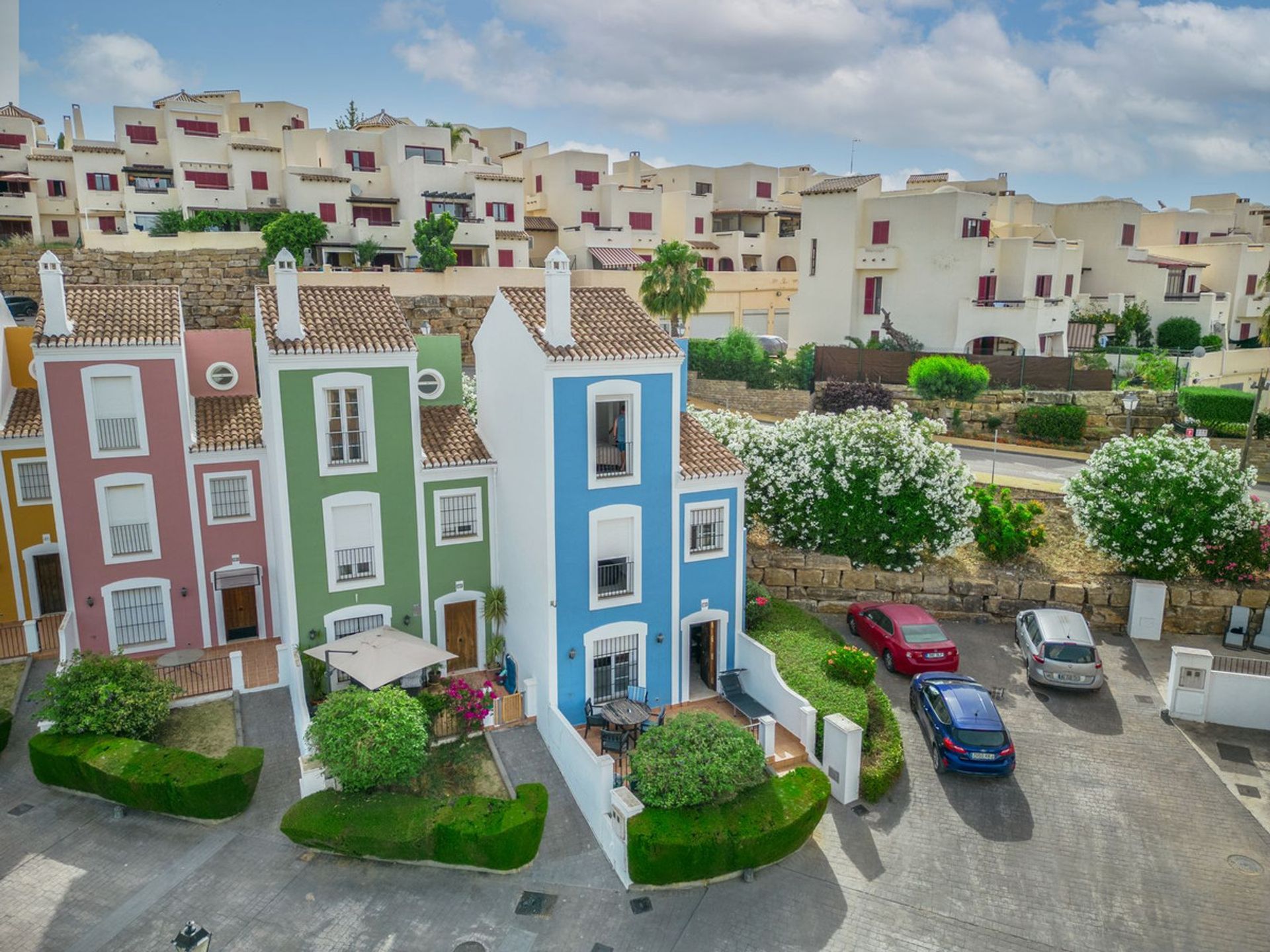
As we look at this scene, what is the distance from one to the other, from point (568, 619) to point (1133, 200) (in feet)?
195

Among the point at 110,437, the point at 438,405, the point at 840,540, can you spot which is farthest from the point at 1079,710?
the point at 110,437

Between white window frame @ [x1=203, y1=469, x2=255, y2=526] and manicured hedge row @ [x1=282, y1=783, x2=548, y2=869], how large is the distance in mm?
9757

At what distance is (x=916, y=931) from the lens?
16000 mm

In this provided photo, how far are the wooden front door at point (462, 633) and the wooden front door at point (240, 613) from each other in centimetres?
599

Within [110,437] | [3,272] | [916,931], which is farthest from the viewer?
[3,272]

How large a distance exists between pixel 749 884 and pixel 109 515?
18.6 metres

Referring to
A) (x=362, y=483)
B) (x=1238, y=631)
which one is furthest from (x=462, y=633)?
(x=1238, y=631)

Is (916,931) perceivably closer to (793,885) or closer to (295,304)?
(793,885)

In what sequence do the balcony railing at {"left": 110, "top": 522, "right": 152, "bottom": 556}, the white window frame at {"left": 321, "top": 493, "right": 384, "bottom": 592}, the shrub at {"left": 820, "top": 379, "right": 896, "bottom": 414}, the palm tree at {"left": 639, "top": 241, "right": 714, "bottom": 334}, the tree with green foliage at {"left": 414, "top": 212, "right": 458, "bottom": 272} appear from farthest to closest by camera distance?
the tree with green foliage at {"left": 414, "top": 212, "right": 458, "bottom": 272}
the palm tree at {"left": 639, "top": 241, "right": 714, "bottom": 334}
the shrub at {"left": 820, "top": 379, "right": 896, "bottom": 414}
the balcony railing at {"left": 110, "top": 522, "right": 152, "bottom": 556}
the white window frame at {"left": 321, "top": 493, "right": 384, "bottom": 592}

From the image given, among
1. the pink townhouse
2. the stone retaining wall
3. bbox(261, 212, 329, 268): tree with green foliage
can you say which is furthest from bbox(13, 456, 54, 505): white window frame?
bbox(261, 212, 329, 268): tree with green foliage

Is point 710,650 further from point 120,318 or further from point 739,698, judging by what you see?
point 120,318

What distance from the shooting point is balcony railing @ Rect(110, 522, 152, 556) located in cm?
2356

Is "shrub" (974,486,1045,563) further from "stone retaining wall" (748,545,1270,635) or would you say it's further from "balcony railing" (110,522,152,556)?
"balcony railing" (110,522,152,556)

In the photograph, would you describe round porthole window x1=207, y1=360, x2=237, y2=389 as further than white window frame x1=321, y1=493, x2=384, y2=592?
Yes
